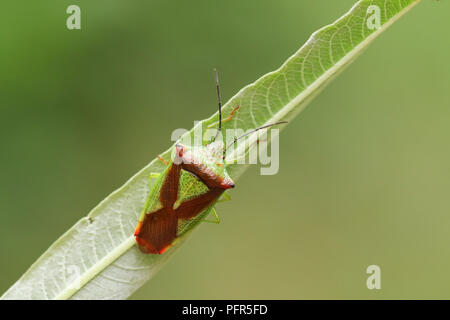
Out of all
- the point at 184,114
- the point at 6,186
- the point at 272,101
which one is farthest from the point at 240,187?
the point at 272,101

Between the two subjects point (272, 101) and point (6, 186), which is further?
point (6, 186)

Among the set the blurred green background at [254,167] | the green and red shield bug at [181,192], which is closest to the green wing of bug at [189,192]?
the green and red shield bug at [181,192]

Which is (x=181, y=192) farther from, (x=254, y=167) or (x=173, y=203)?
(x=254, y=167)

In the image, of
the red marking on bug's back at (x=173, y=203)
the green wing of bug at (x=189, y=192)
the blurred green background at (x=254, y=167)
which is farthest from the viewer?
the blurred green background at (x=254, y=167)

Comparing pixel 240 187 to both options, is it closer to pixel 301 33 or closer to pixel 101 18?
pixel 301 33

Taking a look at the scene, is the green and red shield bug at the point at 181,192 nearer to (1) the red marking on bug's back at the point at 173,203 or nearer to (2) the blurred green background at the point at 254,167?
(1) the red marking on bug's back at the point at 173,203

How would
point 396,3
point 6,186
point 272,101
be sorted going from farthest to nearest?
point 6,186, point 272,101, point 396,3
